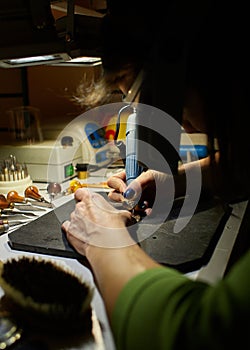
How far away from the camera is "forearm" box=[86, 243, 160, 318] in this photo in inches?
18.2

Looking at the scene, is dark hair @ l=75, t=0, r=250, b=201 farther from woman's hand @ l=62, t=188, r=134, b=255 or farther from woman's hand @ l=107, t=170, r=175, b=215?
woman's hand @ l=107, t=170, r=175, b=215

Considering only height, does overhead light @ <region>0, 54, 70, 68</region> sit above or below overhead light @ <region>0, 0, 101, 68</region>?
below

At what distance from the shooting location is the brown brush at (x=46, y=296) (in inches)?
18.7

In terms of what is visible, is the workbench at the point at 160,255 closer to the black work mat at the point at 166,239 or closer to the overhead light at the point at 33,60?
the black work mat at the point at 166,239

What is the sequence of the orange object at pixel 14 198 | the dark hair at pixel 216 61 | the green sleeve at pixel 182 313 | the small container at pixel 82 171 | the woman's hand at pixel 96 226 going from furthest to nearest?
the small container at pixel 82 171
the orange object at pixel 14 198
the woman's hand at pixel 96 226
the dark hair at pixel 216 61
the green sleeve at pixel 182 313

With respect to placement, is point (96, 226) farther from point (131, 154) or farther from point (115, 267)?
point (131, 154)

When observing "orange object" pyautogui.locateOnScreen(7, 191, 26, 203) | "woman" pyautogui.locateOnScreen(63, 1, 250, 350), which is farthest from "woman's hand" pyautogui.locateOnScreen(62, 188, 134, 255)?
"orange object" pyautogui.locateOnScreen(7, 191, 26, 203)

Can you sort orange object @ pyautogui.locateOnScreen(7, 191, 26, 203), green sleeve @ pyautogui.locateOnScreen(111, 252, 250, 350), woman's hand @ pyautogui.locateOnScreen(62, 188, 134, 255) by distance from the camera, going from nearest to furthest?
1. green sleeve @ pyautogui.locateOnScreen(111, 252, 250, 350)
2. woman's hand @ pyautogui.locateOnScreen(62, 188, 134, 255)
3. orange object @ pyautogui.locateOnScreen(7, 191, 26, 203)

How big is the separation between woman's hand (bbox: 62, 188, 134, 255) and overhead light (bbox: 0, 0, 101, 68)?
0.33 metres

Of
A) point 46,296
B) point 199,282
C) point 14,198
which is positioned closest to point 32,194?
point 14,198

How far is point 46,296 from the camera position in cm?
49

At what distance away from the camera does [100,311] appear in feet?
1.75

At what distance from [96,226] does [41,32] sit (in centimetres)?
46

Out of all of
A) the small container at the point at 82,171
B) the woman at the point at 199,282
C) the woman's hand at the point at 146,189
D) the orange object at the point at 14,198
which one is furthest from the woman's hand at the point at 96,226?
the small container at the point at 82,171
